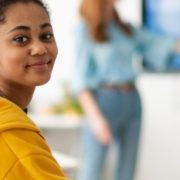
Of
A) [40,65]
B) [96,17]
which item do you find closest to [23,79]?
[40,65]

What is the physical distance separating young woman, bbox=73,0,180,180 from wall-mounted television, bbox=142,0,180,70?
2.87 ft

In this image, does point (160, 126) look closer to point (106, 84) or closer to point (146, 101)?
point (146, 101)

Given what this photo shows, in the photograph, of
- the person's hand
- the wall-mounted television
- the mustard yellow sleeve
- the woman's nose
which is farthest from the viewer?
the wall-mounted television

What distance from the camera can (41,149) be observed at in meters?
0.93

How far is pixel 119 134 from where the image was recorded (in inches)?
108

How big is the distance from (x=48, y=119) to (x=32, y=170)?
113 inches

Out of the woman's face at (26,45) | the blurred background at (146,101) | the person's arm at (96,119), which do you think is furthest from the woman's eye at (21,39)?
the blurred background at (146,101)

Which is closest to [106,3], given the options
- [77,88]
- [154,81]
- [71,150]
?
[77,88]

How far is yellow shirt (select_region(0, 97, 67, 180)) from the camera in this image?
881 mm

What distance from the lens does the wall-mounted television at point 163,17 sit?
3555 millimetres

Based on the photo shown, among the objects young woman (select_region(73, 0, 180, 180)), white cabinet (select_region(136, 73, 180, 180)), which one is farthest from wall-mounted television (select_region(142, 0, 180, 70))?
young woman (select_region(73, 0, 180, 180))

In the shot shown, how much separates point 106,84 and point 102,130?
9.1 inches

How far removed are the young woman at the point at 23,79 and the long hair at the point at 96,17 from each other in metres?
1.60

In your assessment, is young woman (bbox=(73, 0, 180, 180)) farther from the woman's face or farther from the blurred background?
the woman's face
